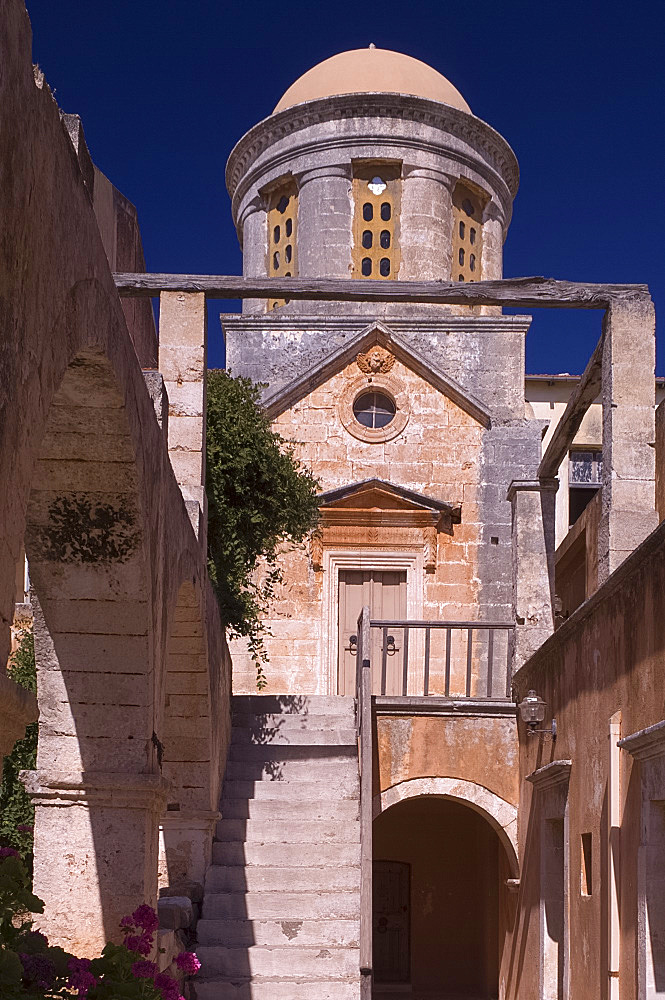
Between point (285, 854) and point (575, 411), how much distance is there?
5121mm

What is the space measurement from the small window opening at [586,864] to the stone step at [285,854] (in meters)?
2.38

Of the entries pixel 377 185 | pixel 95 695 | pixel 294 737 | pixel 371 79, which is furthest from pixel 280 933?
pixel 371 79

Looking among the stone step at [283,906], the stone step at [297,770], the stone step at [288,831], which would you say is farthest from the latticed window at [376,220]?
the stone step at [283,906]

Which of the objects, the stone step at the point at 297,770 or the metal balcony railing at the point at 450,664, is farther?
the metal balcony railing at the point at 450,664

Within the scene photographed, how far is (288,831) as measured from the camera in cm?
1145

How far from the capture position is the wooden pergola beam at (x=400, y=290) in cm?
1128

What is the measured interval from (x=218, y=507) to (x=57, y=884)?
242 inches

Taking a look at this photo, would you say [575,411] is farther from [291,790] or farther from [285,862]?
[285,862]

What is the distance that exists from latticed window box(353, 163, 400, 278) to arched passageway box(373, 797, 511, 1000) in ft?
26.6

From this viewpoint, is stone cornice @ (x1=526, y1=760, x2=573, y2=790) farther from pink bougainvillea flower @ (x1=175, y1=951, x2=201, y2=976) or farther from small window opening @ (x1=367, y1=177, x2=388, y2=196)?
small window opening @ (x1=367, y1=177, x2=388, y2=196)

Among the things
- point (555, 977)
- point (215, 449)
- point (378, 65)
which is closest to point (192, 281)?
point (215, 449)

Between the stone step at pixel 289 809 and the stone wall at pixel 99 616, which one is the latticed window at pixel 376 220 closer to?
the stone step at pixel 289 809

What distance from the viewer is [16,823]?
12.6m

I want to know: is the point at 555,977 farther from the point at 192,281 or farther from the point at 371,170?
the point at 371,170
